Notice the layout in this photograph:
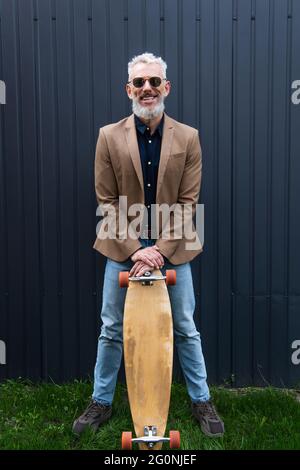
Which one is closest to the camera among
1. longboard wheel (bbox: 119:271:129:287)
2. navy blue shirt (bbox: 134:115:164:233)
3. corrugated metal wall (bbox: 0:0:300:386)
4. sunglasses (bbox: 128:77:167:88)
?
longboard wheel (bbox: 119:271:129:287)

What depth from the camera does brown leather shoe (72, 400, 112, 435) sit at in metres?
3.17

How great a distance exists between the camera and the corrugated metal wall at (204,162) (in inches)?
141

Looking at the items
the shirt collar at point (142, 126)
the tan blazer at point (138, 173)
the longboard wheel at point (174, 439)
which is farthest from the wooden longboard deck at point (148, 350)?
the shirt collar at point (142, 126)

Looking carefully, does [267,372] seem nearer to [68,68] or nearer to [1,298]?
[1,298]

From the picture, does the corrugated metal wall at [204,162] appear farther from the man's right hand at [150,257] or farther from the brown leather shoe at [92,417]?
the man's right hand at [150,257]

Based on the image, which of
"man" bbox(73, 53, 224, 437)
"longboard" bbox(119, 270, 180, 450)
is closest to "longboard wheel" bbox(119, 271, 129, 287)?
"longboard" bbox(119, 270, 180, 450)

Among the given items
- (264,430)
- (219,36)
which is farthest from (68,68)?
(264,430)

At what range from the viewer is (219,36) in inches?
141

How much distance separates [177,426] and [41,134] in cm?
188

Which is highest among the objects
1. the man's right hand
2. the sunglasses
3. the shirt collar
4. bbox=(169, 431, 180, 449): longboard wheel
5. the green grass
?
the sunglasses

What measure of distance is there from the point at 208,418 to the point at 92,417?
62 cm

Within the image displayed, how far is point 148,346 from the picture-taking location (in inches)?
116

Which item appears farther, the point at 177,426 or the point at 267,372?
the point at 267,372

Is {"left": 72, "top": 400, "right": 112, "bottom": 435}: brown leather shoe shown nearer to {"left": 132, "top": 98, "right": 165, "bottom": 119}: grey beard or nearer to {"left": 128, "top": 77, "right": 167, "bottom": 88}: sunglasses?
{"left": 132, "top": 98, "right": 165, "bottom": 119}: grey beard
